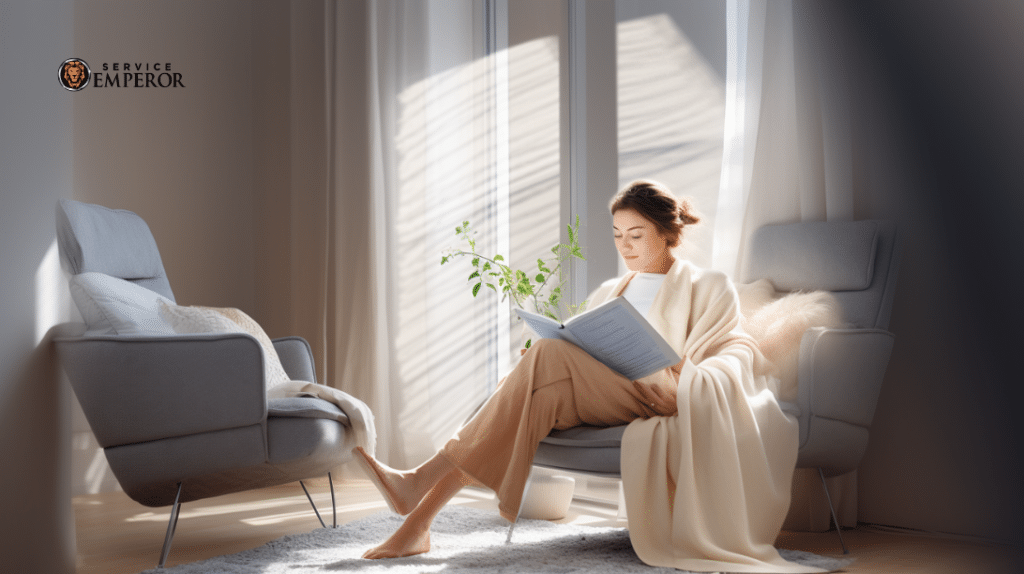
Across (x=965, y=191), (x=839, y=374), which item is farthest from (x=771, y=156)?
(x=965, y=191)

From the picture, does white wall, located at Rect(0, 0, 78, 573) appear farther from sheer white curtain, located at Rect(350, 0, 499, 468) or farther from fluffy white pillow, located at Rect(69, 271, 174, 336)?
sheer white curtain, located at Rect(350, 0, 499, 468)

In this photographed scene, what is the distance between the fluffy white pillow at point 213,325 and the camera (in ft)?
7.22

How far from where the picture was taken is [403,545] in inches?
73.0

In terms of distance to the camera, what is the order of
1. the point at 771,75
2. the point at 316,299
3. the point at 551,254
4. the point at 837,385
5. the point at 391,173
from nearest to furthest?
the point at 837,385
the point at 771,75
the point at 551,254
the point at 391,173
the point at 316,299

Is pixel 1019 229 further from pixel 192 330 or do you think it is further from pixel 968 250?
pixel 192 330

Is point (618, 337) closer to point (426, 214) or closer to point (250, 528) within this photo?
point (250, 528)

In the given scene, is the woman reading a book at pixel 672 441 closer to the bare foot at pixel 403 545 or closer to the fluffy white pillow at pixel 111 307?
the bare foot at pixel 403 545

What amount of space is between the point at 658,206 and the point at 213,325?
1274 mm

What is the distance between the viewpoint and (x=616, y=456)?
1.81 m

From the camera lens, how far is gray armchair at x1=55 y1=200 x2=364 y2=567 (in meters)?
1.81

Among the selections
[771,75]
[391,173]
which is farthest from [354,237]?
[771,75]

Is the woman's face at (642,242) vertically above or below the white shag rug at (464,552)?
above

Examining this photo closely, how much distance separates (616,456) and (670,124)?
1218 mm

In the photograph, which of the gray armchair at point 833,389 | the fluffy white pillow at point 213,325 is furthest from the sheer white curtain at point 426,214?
the gray armchair at point 833,389
